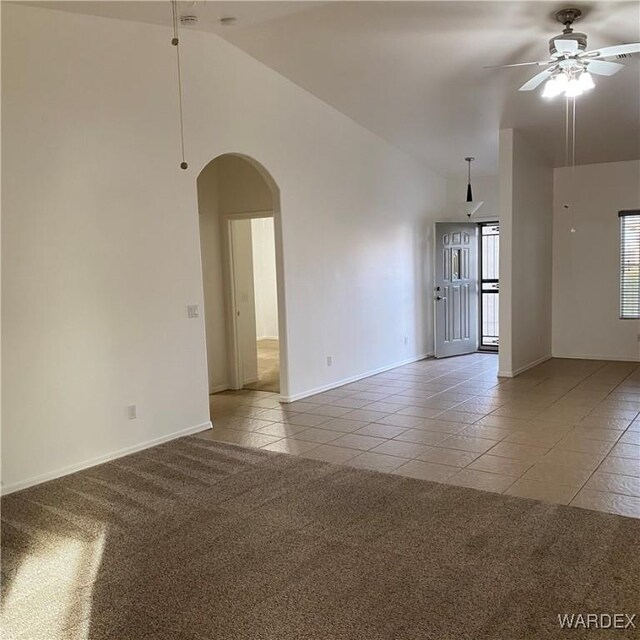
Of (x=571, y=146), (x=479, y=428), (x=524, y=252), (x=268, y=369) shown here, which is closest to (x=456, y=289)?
(x=524, y=252)

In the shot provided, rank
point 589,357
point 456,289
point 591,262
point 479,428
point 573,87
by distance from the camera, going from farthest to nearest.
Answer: point 456,289, point 589,357, point 591,262, point 479,428, point 573,87

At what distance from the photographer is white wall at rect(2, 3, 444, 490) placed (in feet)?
13.0

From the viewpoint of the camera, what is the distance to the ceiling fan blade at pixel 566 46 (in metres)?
3.98

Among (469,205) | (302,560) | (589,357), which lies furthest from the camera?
(469,205)

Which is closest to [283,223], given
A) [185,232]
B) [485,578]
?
[185,232]

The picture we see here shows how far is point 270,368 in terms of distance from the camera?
8414 mm

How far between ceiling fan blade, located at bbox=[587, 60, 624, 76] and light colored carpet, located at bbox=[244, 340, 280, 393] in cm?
436

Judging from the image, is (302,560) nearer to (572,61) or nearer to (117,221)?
(117,221)

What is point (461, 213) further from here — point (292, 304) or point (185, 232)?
point (185, 232)

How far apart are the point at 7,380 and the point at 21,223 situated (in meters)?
1.02

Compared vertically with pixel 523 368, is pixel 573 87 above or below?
above

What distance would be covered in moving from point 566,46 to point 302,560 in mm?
3615

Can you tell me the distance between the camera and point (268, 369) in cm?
833

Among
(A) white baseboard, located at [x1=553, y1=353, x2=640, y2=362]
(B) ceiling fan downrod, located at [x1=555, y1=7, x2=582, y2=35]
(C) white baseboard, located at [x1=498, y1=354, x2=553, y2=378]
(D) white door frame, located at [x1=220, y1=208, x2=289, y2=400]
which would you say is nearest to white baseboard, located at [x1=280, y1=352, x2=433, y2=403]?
(D) white door frame, located at [x1=220, y1=208, x2=289, y2=400]
